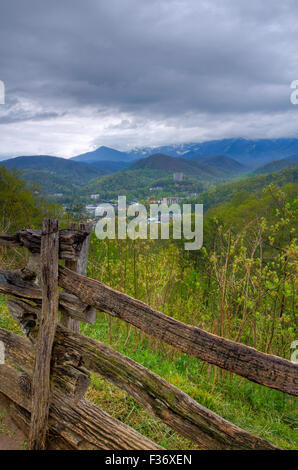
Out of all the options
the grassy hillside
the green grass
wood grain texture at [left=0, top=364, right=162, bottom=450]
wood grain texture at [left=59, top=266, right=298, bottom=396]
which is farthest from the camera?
the grassy hillside

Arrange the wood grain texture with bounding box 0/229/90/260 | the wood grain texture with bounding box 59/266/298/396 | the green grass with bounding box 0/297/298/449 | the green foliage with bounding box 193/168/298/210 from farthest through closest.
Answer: the green foliage with bounding box 193/168/298/210
the green grass with bounding box 0/297/298/449
the wood grain texture with bounding box 0/229/90/260
the wood grain texture with bounding box 59/266/298/396

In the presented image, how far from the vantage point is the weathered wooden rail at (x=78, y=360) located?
1.80m

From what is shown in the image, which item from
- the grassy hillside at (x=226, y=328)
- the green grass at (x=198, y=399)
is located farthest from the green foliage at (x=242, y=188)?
the green grass at (x=198, y=399)

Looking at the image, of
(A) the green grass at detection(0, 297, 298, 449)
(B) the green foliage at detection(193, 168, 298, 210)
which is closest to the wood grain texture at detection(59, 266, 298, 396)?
A: (A) the green grass at detection(0, 297, 298, 449)

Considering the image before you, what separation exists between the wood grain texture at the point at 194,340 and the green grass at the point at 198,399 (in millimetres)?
1209

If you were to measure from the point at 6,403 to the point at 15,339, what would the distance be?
0.63m

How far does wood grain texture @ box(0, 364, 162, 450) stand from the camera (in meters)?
2.11

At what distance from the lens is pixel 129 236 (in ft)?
16.3

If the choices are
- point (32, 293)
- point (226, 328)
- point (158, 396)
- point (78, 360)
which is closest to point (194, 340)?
point (158, 396)

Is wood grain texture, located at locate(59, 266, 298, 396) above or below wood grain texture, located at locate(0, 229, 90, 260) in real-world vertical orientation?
below

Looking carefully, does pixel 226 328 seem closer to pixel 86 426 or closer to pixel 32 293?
pixel 86 426

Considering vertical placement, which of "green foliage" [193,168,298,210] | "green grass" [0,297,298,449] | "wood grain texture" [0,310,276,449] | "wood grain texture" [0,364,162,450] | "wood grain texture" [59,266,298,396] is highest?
"green foliage" [193,168,298,210]

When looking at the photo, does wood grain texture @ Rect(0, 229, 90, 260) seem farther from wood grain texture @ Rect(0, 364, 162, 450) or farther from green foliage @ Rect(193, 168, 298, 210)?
green foliage @ Rect(193, 168, 298, 210)
